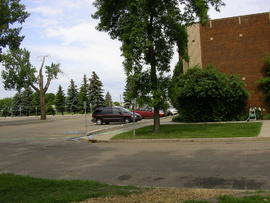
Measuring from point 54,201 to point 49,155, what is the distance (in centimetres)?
780

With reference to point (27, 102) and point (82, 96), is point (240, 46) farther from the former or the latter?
point (27, 102)

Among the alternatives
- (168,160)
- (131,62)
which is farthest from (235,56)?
(168,160)

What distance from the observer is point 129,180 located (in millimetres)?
7711

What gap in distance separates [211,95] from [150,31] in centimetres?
1047

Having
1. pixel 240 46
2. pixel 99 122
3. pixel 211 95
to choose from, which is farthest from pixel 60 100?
pixel 211 95

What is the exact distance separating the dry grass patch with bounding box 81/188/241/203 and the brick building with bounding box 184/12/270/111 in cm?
2582

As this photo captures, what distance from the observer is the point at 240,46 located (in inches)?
1208

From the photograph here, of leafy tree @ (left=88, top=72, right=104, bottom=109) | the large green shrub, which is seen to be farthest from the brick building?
leafy tree @ (left=88, top=72, right=104, bottom=109)

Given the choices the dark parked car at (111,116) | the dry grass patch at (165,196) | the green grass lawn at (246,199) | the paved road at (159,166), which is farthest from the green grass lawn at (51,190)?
the dark parked car at (111,116)

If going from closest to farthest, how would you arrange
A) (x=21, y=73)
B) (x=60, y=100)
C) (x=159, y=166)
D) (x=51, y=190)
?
(x=51, y=190) < (x=159, y=166) < (x=21, y=73) < (x=60, y=100)

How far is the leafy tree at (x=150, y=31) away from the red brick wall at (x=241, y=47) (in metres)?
13.2

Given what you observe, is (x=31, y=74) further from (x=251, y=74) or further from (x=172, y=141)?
(x=172, y=141)

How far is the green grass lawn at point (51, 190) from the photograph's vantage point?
5.44m

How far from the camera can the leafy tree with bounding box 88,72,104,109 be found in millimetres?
86562
